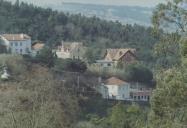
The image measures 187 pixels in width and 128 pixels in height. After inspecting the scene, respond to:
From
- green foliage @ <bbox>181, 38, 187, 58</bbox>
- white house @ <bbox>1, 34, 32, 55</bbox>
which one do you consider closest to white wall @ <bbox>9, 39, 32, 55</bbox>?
white house @ <bbox>1, 34, 32, 55</bbox>

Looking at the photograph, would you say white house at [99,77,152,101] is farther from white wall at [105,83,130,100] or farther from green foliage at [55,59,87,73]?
green foliage at [55,59,87,73]

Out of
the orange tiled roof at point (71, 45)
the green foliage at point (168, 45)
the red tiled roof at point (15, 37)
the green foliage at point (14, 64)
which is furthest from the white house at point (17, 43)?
the green foliage at point (168, 45)

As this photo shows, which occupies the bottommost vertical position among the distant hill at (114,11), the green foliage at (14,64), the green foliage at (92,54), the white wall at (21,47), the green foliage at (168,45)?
the distant hill at (114,11)

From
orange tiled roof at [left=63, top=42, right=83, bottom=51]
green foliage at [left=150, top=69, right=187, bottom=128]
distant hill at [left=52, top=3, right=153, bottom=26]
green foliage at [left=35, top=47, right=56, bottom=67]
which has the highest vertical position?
green foliage at [left=150, top=69, right=187, bottom=128]

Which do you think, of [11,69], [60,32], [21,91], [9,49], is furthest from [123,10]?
[21,91]

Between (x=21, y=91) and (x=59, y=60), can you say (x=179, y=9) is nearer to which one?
(x=21, y=91)

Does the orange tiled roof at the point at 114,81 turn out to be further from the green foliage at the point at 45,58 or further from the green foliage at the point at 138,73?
the green foliage at the point at 45,58
